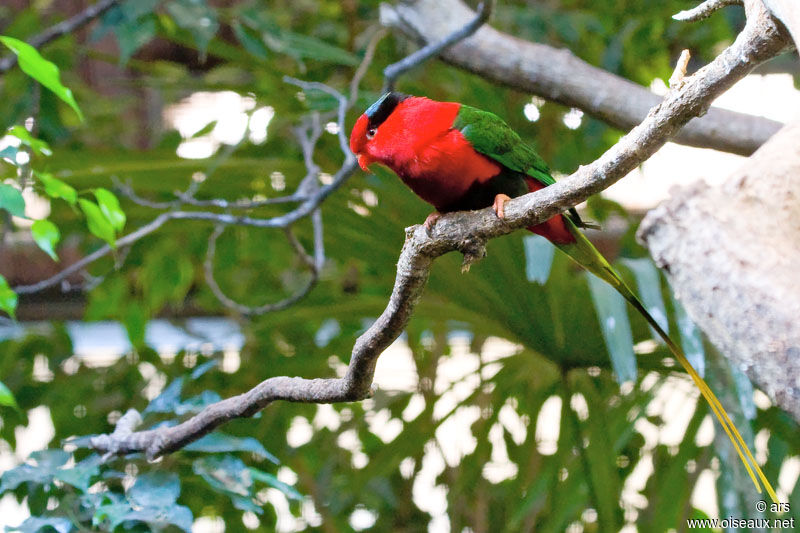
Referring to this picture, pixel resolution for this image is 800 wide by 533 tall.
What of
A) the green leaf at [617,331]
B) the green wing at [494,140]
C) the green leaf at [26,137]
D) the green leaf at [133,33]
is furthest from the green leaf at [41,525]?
the green leaf at [133,33]

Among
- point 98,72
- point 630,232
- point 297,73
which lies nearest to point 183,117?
point 98,72

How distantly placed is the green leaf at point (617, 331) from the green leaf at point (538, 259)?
99 millimetres

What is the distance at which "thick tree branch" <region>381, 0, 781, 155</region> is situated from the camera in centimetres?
175

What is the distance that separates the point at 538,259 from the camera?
1.39 metres

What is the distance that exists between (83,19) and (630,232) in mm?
1439

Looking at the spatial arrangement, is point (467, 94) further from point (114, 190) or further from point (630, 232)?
point (114, 190)

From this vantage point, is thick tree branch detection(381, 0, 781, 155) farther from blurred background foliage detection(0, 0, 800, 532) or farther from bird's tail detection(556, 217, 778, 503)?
bird's tail detection(556, 217, 778, 503)

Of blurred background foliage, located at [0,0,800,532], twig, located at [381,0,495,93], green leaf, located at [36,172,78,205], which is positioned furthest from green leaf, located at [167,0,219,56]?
green leaf, located at [36,172,78,205]

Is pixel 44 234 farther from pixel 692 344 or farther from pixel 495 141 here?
pixel 692 344

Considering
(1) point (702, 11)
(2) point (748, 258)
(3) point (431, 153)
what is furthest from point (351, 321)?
(1) point (702, 11)

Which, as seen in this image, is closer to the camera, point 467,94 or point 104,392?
point 467,94

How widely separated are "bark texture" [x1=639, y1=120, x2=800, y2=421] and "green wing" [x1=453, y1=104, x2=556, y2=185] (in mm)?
249

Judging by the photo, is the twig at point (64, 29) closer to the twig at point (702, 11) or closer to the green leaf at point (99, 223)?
the green leaf at point (99, 223)

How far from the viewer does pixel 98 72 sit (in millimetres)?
2701
